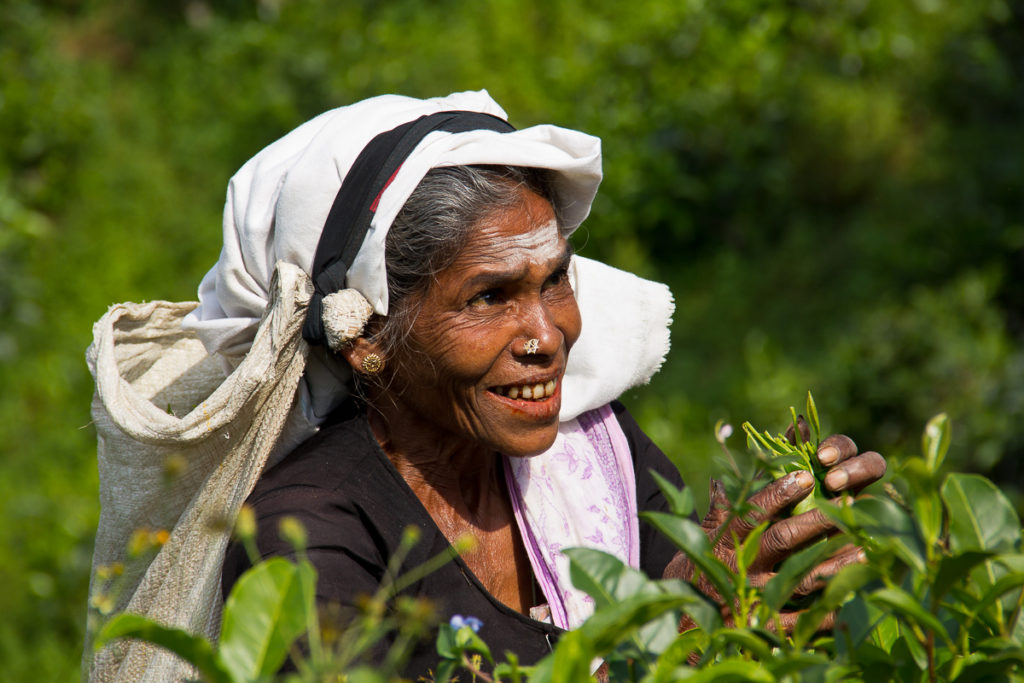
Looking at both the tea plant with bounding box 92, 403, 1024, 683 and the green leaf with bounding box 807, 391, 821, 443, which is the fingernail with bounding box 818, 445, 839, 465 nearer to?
the green leaf with bounding box 807, 391, 821, 443

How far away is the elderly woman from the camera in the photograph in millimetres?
1965

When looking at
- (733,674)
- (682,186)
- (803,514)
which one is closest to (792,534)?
(803,514)

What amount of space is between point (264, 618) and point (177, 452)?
4.08 ft

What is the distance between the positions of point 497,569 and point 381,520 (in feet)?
1.03

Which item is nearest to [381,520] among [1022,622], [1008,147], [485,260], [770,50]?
[485,260]

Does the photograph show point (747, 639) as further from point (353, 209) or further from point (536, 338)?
point (353, 209)

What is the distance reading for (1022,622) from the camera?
98 cm

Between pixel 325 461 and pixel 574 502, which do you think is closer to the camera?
pixel 325 461

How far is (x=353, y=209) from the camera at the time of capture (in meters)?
1.96

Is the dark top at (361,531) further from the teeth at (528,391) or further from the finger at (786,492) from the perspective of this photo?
the finger at (786,492)

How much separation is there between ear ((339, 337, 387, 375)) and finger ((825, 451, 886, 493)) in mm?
869

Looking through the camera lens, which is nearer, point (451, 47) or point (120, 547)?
point (120, 547)

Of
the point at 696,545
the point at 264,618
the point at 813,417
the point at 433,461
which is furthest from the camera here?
the point at 433,461

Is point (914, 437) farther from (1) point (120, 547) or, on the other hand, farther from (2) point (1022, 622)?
(2) point (1022, 622)
